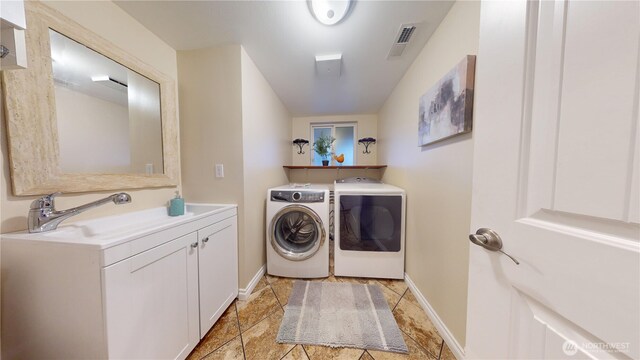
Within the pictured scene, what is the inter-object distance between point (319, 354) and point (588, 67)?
5.30 feet

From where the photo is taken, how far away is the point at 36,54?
914 millimetres

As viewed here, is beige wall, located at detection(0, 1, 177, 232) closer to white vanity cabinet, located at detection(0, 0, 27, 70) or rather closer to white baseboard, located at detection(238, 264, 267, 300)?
white vanity cabinet, located at detection(0, 0, 27, 70)

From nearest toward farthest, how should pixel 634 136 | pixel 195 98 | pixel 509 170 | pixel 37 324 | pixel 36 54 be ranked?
pixel 634 136 < pixel 509 170 < pixel 37 324 < pixel 36 54 < pixel 195 98

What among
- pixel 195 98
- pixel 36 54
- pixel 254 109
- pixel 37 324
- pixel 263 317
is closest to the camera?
pixel 37 324

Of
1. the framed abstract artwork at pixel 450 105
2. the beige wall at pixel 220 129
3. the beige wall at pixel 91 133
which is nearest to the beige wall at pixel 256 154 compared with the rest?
the beige wall at pixel 220 129

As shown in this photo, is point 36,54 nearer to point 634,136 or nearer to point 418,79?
point 634,136

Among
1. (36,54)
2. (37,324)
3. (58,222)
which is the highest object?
(36,54)

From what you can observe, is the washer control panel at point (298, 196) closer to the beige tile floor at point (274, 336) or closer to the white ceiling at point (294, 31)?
the beige tile floor at point (274, 336)

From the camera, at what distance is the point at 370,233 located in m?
1.95

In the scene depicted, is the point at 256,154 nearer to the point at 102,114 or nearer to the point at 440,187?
the point at 102,114

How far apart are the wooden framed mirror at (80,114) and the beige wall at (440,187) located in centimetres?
208

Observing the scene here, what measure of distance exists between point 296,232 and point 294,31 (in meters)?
1.84

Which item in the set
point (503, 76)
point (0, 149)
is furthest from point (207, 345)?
point (503, 76)

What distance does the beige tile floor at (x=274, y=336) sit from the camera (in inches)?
46.4
